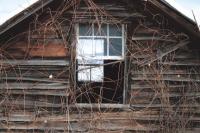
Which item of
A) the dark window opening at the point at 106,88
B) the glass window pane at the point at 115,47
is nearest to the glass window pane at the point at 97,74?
the dark window opening at the point at 106,88

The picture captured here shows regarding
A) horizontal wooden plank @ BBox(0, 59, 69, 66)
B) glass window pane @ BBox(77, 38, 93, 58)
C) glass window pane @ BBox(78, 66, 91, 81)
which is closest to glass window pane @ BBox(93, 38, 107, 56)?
glass window pane @ BBox(77, 38, 93, 58)

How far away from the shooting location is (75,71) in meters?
12.5

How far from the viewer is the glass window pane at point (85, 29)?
12586 millimetres

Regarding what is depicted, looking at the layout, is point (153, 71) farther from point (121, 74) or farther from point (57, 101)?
point (57, 101)

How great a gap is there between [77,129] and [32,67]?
1.66 m

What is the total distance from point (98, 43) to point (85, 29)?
42cm

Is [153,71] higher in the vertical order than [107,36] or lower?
lower

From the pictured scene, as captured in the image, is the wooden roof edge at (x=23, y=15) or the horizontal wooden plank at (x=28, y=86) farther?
the horizontal wooden plank at (x=28, y=86)

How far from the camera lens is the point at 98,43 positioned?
1265cm

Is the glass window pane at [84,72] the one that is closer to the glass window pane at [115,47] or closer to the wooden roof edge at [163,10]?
the glass window pane at [115,47]

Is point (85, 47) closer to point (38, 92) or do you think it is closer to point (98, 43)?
point (98, 43)

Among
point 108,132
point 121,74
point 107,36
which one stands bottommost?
point 108,132

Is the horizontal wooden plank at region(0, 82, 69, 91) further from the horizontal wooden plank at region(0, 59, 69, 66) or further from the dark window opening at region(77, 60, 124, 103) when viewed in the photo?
the dark window opening at region(77, 60, 124, 103)

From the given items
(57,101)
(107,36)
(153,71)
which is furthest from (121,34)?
(57,101)
